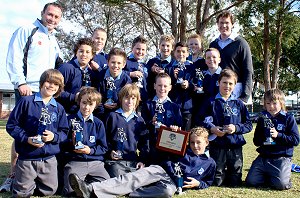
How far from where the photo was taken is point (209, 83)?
22.4ft

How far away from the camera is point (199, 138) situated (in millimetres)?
5945

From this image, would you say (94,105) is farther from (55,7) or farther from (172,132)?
(55,7)

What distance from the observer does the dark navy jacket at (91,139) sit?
223 inches

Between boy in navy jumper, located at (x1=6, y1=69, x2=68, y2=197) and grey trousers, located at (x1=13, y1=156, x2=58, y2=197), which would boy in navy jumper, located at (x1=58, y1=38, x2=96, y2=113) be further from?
grey trousers, located at (x1=13, y1=156, x2=58, y2=197)

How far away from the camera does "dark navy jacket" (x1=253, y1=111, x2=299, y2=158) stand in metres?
6.26

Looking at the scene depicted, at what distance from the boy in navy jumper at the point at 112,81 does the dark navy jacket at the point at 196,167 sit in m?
1.36

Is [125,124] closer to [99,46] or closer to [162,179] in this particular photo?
[162,179]

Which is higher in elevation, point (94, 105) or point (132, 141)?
point (94, 105)

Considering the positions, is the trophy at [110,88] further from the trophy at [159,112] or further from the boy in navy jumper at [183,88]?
the boy in navy jumper at [183,88]

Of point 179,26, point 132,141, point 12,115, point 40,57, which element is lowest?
point 132,141

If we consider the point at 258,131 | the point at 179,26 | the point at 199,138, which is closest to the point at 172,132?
the point at 199,138

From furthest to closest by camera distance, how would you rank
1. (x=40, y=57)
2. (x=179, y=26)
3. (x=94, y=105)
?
1. (x=179, y=26)
2. (x=40, y=57)
3. (x=94, y=105)

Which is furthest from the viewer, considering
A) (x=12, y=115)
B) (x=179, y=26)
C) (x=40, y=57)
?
→ (x=179, y=26)

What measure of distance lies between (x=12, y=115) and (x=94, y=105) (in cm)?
119
